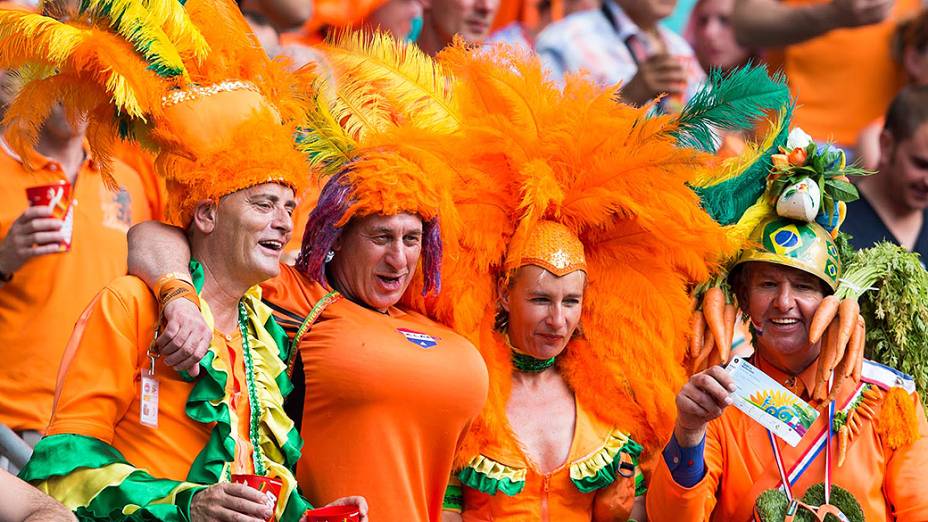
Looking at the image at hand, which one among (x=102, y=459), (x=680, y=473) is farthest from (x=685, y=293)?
(x=102, y=459)

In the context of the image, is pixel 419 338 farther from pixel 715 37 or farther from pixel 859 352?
pixel 715 37

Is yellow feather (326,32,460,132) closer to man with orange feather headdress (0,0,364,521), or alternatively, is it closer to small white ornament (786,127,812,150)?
man with orange feather headdress (0,0,364,521)

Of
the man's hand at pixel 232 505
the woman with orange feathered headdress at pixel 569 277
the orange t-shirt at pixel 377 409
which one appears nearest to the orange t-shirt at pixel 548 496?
the woman with orange feathered headdress at pixel 569 277

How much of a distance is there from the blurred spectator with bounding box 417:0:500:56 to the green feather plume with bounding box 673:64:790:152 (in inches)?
79.2

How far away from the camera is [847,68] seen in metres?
7.51

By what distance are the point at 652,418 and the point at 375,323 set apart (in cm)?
104

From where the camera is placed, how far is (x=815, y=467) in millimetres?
4422

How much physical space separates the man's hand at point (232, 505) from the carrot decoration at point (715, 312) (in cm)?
182

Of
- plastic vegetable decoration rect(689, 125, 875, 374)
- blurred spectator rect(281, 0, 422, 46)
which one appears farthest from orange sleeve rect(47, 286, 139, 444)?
blurred spectator rect(281, 0, 422, 46)

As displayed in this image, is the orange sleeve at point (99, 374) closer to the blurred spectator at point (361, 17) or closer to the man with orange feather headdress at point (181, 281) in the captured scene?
the man with orange feather headdress at point (181, 281)

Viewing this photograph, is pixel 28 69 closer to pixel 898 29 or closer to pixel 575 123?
pixel 575 123

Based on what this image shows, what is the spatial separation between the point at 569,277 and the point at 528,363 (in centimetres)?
32

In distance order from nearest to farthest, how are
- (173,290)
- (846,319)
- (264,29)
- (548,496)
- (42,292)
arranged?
1. (173,290)
2. (548,496)
3. (846,319)
4. (42,292)
5. (264,29)

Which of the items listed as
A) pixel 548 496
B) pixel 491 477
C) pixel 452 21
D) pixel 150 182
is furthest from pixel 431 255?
pixel 452 21
